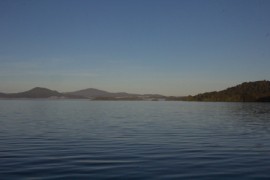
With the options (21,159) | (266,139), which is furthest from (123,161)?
(266,139)

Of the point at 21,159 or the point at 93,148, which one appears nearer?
the point at 21,159

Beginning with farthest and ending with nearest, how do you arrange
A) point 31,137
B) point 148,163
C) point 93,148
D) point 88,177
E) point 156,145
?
point 31,137, point 156,145, point 93,148, point 148,163, point 88,177

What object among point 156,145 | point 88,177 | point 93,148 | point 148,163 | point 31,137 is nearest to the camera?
point 88,177

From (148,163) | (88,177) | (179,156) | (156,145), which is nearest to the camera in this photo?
(88,177)

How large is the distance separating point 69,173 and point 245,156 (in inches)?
521

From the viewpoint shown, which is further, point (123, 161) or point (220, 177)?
point (123, 161)

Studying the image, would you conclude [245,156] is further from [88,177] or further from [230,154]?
[88,177]

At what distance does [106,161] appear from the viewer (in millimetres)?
25344

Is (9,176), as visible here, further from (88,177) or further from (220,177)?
(220,177)

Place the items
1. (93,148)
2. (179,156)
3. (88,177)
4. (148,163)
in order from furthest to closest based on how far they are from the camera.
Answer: (93,148), (179,156), (148,163), (88,177)

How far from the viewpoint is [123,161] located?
83.2 ft

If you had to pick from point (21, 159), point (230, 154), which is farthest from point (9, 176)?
point (230, 154)

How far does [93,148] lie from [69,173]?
35.4ft

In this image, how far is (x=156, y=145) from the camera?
34094 millimetres
